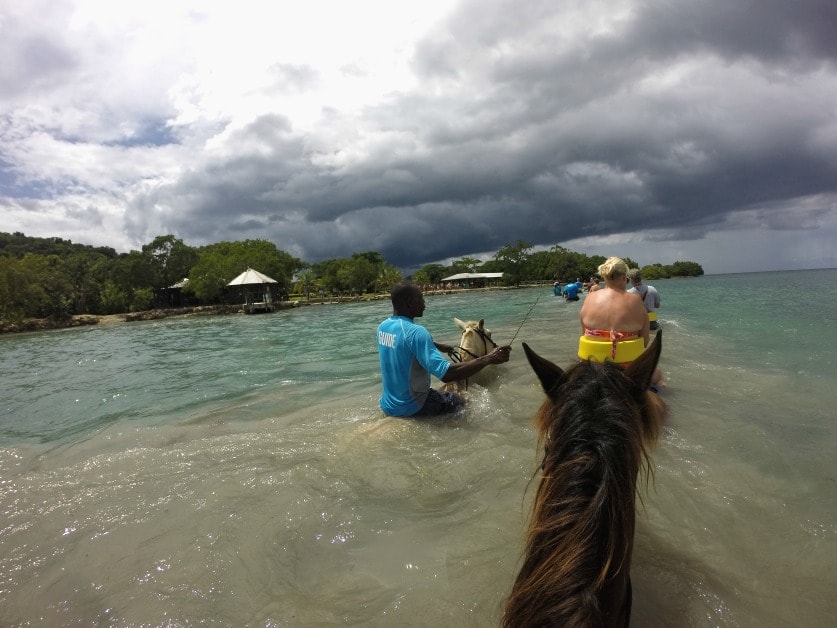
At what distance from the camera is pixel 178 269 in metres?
64.3

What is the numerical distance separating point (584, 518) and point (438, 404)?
342 centimetres

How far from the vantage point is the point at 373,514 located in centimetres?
301

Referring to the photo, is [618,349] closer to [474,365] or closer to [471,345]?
[474,365]

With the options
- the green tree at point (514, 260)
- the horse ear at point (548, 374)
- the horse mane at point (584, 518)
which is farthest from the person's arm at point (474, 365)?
the green tree at point (514, 260)

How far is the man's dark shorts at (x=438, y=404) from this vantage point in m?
4.71

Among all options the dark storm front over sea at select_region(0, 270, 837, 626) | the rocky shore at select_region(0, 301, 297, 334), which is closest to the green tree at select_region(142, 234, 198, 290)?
the rocky shore at select_region(0, 301, 297, 334)

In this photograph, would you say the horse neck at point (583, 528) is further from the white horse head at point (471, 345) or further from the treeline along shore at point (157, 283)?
the treeline along shore at point (157, 283)

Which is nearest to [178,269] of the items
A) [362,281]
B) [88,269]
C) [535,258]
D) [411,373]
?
[88,269]

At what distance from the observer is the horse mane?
130 centimetres

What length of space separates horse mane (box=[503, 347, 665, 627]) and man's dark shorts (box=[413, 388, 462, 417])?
3012mm

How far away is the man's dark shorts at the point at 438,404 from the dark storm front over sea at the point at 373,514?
15 cm

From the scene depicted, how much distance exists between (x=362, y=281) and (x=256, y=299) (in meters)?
24.7

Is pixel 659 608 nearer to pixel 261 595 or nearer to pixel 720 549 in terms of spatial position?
pixel 720 549

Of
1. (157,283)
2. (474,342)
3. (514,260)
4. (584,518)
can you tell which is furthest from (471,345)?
(514,260)
